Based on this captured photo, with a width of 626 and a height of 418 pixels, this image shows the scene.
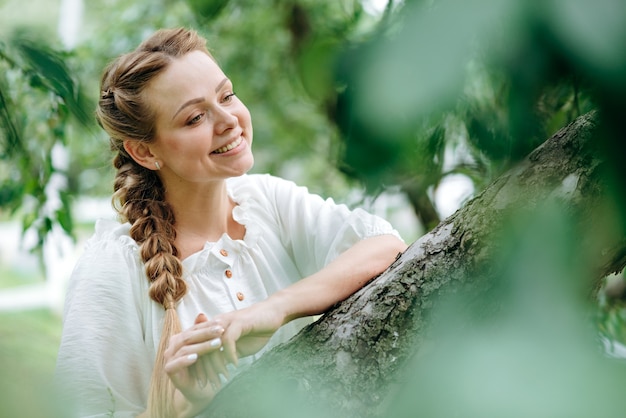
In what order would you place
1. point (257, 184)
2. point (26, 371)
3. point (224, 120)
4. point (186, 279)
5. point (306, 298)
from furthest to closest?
point (257, 184), point (186, 279), point (224, 120), point (306, 298), point (26, 371)

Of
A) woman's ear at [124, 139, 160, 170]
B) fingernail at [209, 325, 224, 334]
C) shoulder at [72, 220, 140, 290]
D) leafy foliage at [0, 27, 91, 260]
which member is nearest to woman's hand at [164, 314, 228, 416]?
fingernail at [209, 325, 224, 334]

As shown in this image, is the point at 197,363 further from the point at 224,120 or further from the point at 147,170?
the point at 147,170

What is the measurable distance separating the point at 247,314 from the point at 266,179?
530mm

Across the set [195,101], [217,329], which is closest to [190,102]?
[195,101]

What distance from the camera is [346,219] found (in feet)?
4.19

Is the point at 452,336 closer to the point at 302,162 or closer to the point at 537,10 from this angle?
the point at 537,10

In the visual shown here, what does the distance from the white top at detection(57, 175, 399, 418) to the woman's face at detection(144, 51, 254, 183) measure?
19cm

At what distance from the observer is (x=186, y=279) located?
128cm

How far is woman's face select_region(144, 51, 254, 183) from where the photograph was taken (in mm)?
1168

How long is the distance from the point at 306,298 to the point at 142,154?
1.42ft

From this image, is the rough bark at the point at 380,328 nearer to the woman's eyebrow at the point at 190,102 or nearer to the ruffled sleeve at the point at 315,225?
the ruffled sleeve at the point at 315,225

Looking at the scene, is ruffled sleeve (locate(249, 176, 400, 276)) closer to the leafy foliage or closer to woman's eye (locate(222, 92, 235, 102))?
woman's eye (locate(222, 92, 235, 102))

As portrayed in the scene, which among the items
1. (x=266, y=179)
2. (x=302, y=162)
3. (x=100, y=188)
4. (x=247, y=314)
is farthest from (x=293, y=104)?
(x=247, y=314)

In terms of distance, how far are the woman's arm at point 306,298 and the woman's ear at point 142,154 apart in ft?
1.24
